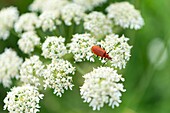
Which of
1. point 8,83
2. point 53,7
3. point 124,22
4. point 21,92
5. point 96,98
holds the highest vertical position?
point 53,7

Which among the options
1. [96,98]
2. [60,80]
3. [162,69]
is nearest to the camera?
[96,98]

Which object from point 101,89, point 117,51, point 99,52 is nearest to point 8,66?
point 99,52

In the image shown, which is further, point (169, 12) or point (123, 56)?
point (169, 12)

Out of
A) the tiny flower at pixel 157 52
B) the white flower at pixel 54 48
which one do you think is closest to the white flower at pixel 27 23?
the white flower at pixel 54 48

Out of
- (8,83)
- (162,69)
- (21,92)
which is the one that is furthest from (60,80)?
(162,69)

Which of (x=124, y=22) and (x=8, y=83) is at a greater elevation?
(x=124, y=22)

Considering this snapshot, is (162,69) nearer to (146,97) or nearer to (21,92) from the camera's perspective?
(146,97)

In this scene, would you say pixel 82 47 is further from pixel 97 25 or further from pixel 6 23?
pixel 6 23

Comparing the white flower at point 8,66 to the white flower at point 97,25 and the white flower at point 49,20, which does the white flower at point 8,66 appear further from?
the white flower at point 97,25
